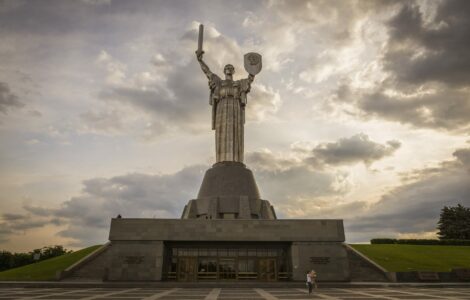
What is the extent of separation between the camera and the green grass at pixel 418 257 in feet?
106

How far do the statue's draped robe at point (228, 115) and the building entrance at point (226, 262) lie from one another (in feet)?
33.1

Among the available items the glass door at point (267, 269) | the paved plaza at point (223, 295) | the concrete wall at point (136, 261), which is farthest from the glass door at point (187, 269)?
the paved plaza at point (223, 295)

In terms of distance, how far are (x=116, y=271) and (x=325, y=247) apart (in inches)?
656

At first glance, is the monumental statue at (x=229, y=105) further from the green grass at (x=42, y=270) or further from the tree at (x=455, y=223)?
the tree at (x=455, y=223)

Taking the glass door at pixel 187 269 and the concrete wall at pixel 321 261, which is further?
the glass door at pixel 187 269

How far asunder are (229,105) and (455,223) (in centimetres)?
4558

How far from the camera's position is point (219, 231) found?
27109mm

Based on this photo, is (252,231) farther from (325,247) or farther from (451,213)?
(451,213)

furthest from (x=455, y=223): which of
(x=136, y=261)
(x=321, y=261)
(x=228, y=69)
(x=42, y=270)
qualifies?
(x=42, y=270)

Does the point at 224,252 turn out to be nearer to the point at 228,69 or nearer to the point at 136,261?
the point at 136,261

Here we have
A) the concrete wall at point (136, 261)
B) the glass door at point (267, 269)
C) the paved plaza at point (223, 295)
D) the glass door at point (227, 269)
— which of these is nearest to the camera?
Result: the paved plaza at point (223, 295)

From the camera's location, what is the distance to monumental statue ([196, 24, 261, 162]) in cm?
3533

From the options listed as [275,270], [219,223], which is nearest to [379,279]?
[275,270]

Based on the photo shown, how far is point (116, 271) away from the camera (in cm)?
2611
